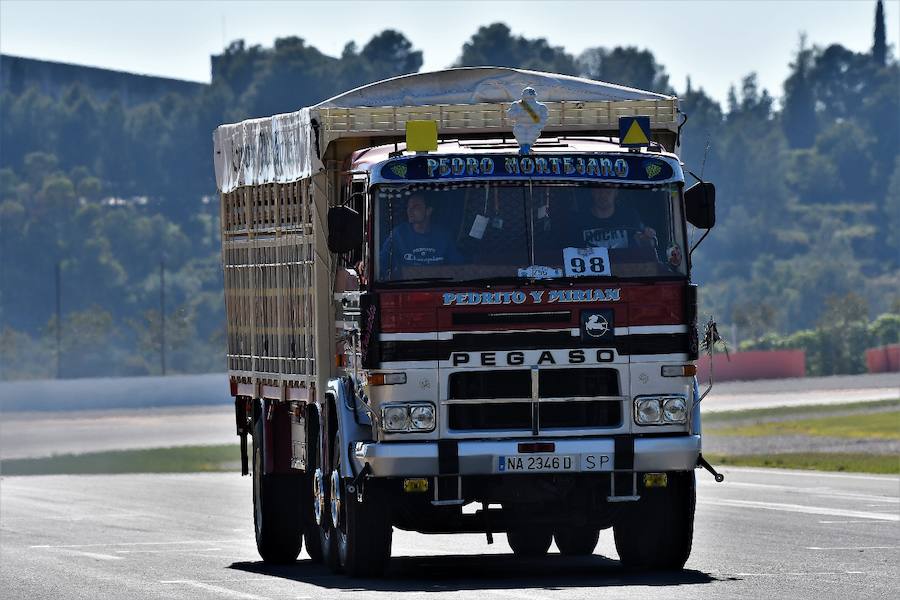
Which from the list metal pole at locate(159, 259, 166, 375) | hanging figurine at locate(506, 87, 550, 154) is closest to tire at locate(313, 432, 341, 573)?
hanging figurine at locate(506, 87, 550, 154)

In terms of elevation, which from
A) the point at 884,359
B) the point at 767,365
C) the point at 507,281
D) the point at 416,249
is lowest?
the point at 767,365

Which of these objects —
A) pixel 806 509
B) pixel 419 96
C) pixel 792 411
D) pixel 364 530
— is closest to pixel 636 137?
pixel 419 96

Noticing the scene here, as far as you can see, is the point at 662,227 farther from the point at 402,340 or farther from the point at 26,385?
the point at 26,385

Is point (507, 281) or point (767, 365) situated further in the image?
point (767, 365)

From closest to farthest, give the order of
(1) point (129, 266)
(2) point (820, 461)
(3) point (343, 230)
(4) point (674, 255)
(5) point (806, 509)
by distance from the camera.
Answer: (3) point (343, 230), (4) point (674, 255), (5) point (806, 509), (2) point (820, 461), (1) point (129, 266)

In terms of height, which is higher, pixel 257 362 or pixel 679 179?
pixel 679 179

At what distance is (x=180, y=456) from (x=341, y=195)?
40869 millimetres

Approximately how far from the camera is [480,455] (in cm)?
1480

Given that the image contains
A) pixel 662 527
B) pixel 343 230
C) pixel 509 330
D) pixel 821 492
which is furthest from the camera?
pixel 821 492

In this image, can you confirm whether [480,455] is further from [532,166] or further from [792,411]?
[792,411]

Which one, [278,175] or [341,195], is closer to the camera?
[341,195]

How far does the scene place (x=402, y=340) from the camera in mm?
Result: 14727

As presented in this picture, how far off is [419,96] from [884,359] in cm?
8353

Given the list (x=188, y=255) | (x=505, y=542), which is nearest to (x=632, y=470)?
(x=505, y=542)
